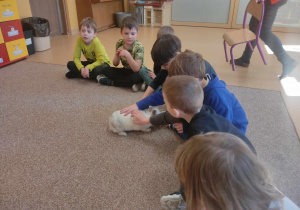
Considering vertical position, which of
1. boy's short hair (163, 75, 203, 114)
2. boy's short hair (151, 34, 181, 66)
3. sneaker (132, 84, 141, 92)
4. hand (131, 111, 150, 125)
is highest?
boy's short hair (151, 34, 181, 66)

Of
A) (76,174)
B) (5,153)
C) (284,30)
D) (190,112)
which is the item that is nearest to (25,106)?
(5,153)

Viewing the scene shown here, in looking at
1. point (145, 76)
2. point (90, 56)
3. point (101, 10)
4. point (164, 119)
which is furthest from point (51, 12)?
point (164, 119)

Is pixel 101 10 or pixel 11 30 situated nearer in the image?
pixel 11 30

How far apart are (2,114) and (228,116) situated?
147 centimetres

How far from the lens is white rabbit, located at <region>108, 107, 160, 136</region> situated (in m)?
1.34

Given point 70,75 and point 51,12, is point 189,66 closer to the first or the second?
point 70,75

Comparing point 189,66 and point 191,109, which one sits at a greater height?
point 189,66

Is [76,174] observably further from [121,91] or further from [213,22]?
[213,22]

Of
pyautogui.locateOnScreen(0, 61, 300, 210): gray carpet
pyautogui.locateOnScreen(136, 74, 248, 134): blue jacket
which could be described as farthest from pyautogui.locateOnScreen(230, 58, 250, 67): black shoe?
pyautogui.locateOnScreen(136, 74, 248, 134): blue jacket

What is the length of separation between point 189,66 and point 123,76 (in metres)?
1.07

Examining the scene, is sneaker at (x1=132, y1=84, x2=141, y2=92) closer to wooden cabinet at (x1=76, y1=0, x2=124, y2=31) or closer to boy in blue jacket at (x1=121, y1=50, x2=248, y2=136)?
boy in blue jacket at (x1=121, y1=50, x2=248, y2=136)

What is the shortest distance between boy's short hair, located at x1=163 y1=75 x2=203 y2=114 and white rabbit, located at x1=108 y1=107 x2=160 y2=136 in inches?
19.3

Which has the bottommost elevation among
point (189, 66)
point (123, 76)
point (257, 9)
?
point (123, 76)

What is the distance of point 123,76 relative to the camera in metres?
2.03
